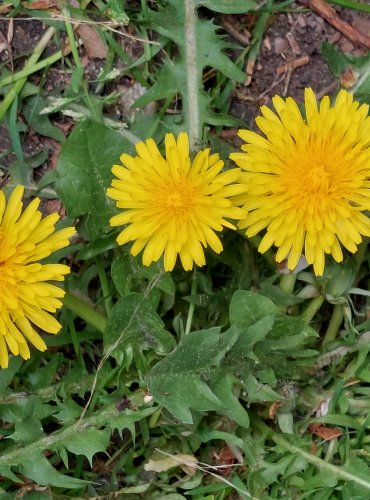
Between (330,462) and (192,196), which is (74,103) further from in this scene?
(330,462)

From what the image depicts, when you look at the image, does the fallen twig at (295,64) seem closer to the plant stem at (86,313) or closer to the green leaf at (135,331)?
the green leaf at (135,331)

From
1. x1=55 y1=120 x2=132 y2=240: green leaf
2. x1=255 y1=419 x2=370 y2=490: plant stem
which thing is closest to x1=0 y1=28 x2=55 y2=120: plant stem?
x1=55 y1=120 x2=132 y2=240: green leaf

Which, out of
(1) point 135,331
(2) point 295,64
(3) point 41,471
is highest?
(2) point 295,64

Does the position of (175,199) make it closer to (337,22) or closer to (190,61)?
(190,61)

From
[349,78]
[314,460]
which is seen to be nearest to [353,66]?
[349,78]

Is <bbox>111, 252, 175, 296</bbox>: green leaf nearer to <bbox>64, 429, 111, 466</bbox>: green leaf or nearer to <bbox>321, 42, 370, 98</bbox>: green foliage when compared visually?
<bbox>64, 429, 111, 466</bbox>: green leaf

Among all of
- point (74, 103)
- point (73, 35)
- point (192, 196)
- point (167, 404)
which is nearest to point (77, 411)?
point (167, 404)
